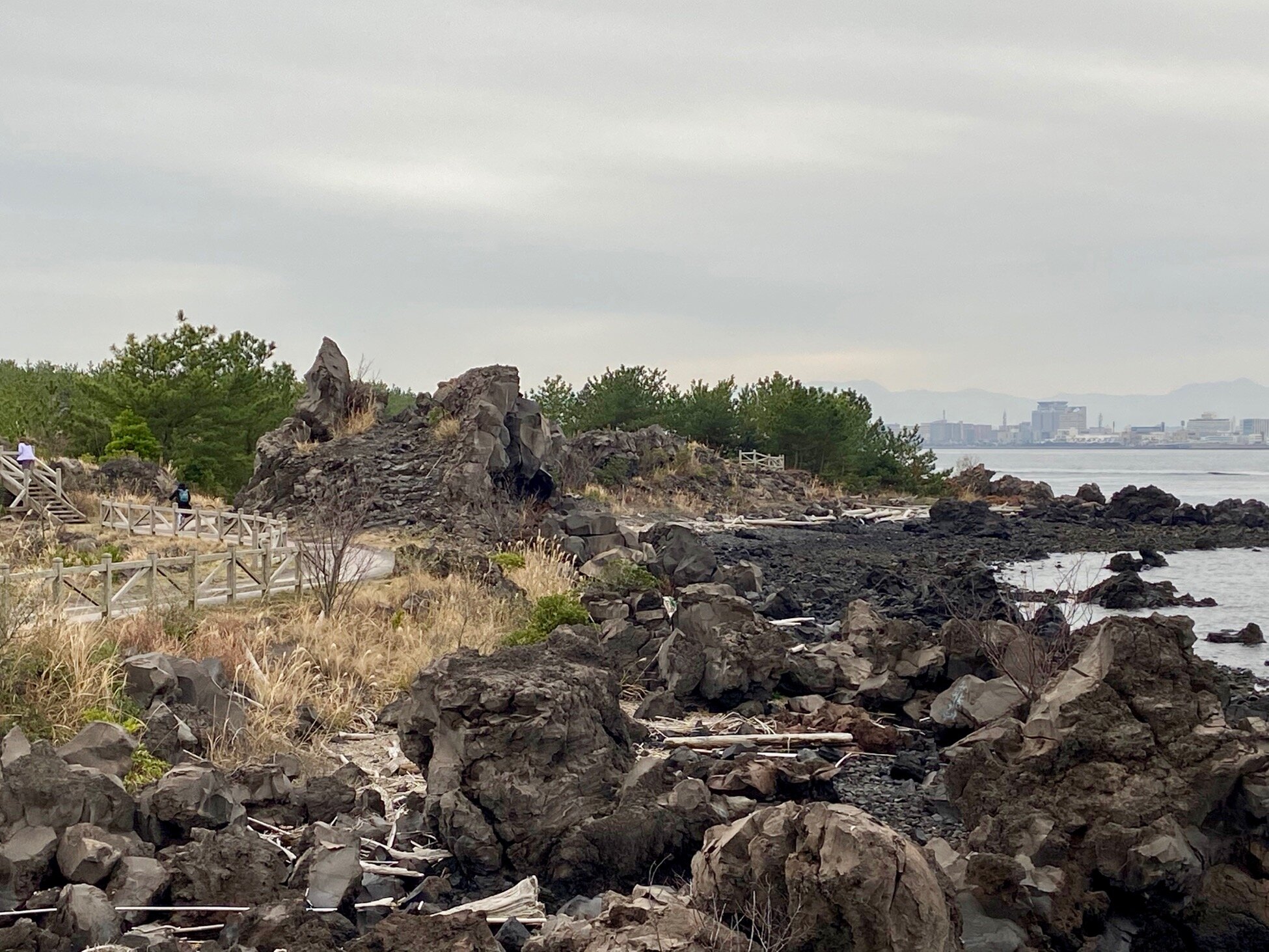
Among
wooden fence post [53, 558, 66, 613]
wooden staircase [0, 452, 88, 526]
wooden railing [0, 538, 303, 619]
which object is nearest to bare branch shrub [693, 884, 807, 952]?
wooden railing [0, 538, 303, 619]

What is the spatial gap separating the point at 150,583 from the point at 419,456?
1751 centimetres

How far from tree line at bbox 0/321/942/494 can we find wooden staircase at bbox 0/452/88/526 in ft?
29.0

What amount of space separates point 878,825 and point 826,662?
31.9ft

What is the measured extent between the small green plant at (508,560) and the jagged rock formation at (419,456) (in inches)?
248

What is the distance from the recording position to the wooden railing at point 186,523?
97.7 ft

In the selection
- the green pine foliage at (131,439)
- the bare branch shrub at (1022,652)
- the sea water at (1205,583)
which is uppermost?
A: the green pine foliage at (131,439)

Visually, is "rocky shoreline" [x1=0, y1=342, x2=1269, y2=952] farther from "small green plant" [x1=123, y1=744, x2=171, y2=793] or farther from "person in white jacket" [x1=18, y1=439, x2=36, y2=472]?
"person in white jacket" [x1=18, y1=439, x2=36, y2=472]

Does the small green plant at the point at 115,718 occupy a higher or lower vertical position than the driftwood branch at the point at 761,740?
higher

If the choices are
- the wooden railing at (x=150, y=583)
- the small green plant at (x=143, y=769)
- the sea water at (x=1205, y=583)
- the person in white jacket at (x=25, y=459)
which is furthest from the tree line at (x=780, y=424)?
the small green plant at (x=143, y=769)

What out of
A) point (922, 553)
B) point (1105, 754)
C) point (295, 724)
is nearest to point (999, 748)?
point (1105, 754)

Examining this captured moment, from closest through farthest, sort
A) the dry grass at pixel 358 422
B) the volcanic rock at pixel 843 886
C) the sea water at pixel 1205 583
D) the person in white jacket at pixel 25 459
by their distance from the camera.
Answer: the volcanic rock at pixel 843 886 < the sea water at pixel 1205 583 < the person in white jacket at pixel 25 459 < the dry grass at pixel 358 422

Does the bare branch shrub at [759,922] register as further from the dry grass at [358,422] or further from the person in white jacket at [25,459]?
the person in white jacket at [25,459]

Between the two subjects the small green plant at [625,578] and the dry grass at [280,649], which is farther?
the small green plant at [625,578]

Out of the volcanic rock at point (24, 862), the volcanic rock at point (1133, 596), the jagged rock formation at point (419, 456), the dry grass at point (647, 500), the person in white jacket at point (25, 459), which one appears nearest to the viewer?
the volcanic rock at point (24, 862)
